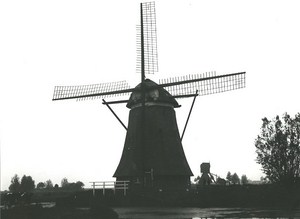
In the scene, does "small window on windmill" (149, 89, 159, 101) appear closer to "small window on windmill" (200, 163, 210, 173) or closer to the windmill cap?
the windmill cap

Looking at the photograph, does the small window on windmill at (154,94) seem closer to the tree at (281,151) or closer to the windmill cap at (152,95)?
the windmill cap at (152,95)

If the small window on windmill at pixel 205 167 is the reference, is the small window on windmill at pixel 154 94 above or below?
above

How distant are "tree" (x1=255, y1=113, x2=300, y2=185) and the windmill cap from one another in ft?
42.5

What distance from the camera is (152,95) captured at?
31000mm

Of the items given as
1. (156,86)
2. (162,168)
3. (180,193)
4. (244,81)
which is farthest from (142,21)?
(180,193)

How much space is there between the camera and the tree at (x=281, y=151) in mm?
38250

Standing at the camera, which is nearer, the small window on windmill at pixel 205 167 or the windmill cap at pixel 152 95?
the windmill cap at pixel 152 95

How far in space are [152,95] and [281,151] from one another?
Result: 599 inches

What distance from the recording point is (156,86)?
100ft

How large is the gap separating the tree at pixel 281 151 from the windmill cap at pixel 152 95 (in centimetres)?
1294

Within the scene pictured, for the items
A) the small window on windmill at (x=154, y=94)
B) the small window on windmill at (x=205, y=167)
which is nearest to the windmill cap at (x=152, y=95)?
the small window on windmill at (x=154, y=94)

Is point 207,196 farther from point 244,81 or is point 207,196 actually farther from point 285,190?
point 244,81

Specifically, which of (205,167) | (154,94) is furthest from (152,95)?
(205,167)

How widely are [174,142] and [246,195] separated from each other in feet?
22.7
